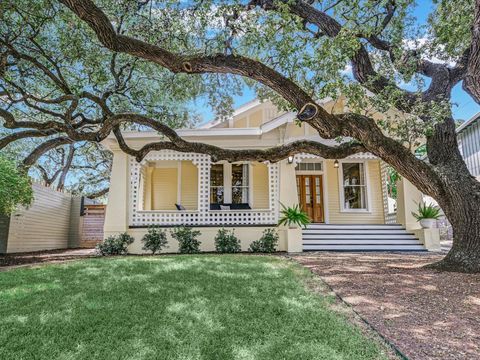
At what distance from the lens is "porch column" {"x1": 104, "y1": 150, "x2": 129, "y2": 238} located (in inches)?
416

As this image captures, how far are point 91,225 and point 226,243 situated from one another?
769cm

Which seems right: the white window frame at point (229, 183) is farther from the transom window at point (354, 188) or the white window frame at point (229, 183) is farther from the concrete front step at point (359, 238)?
the transom window at point (354, 188)

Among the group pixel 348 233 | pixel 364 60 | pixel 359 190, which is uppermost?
pixel 364 60

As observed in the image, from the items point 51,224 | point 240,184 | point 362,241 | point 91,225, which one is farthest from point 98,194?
point 362,241

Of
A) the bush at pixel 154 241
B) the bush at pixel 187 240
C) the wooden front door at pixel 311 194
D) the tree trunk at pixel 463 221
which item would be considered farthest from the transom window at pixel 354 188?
the bush at pixel 154 241

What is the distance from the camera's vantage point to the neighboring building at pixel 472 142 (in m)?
16.2

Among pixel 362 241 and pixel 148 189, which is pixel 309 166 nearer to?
pixel 362 241

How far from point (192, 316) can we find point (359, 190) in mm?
10714

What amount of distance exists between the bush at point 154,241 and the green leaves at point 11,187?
3348 mm

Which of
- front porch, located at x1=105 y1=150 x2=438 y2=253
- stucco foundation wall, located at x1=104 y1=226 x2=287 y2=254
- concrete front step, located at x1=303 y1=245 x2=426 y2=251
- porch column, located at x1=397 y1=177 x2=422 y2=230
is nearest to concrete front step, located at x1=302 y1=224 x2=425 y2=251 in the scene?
concrete front step, located at x1=303 y1=245 x2=426 y2=251

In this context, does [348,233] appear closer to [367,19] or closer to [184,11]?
[367,19]

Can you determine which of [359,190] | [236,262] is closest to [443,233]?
[359,190]

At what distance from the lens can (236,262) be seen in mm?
7156

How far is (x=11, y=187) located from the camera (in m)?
8.31
